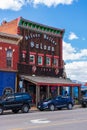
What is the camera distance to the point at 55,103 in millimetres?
33969

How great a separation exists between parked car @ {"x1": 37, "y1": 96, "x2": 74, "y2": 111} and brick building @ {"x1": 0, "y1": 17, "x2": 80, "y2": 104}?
3968 mm

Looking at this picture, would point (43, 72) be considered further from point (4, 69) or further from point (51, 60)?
point (4, 69)

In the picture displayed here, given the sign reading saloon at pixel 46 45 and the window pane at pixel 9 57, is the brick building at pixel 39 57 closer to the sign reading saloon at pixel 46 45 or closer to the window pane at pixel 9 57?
the sign reading saloon at pixel 46 45

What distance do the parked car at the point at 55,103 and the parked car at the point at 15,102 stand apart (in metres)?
2.82

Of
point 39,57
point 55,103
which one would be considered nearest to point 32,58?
point 39,57

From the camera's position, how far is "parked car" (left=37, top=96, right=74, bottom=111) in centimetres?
3347

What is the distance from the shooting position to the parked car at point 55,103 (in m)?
33.5

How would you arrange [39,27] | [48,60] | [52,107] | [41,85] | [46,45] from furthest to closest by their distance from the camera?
[48,60], [46,45], [39,27], [41,85], [52,107]

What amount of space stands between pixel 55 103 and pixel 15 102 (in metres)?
5.78

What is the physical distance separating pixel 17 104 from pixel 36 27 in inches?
603

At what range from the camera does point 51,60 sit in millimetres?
44562

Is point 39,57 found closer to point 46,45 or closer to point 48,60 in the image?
point 48,60

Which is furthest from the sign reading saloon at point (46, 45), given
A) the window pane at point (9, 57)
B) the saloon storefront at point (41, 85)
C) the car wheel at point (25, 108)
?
the car wheel at point (25, 108)

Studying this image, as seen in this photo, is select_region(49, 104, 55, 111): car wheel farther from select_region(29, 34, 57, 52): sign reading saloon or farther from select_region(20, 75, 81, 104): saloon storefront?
select_region(29, 34, 57, 52): sign reading saloon
